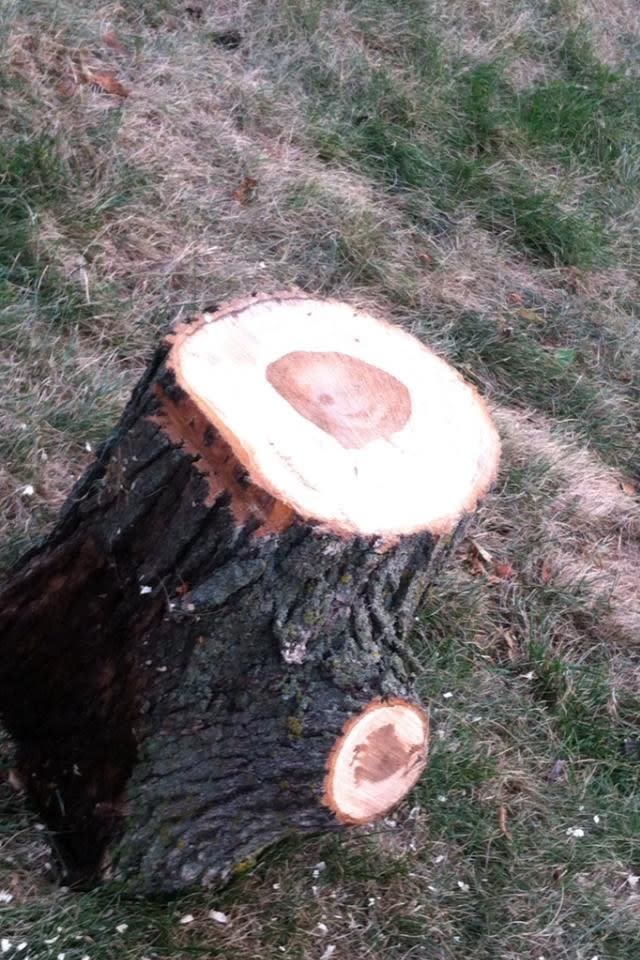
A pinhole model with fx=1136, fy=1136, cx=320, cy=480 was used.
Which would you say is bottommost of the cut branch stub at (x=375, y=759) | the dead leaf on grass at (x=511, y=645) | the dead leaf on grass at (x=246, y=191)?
the dead leaf on grass at (x=511, y=645)

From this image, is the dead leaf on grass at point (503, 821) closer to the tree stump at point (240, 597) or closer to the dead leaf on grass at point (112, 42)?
the tree stump at point (240, 597)

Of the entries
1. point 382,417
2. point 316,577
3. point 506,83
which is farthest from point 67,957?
point 506,83

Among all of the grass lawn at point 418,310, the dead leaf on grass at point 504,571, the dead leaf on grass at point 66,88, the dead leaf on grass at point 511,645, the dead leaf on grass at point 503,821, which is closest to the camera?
the grass lawn at point 418,310

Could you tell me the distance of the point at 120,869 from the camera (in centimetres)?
218

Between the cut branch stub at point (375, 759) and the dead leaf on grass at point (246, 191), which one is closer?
the cut branch stub at point (375, 759)

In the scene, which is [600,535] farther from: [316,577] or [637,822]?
[316,577]

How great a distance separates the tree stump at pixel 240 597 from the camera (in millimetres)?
2002

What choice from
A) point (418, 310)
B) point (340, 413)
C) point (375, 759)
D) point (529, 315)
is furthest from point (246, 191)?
point (375, 759)

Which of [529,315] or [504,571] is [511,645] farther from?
[529,315]

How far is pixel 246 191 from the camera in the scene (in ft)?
14.2

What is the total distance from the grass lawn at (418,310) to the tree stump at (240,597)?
19 cm

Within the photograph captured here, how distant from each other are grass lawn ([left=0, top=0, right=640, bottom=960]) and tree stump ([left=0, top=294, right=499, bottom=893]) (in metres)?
0.19

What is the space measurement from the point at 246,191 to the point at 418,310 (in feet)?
2.62

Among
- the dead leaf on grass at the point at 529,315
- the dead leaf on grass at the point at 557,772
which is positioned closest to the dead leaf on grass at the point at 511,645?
the dead leaf on grass at the point at 557,772
